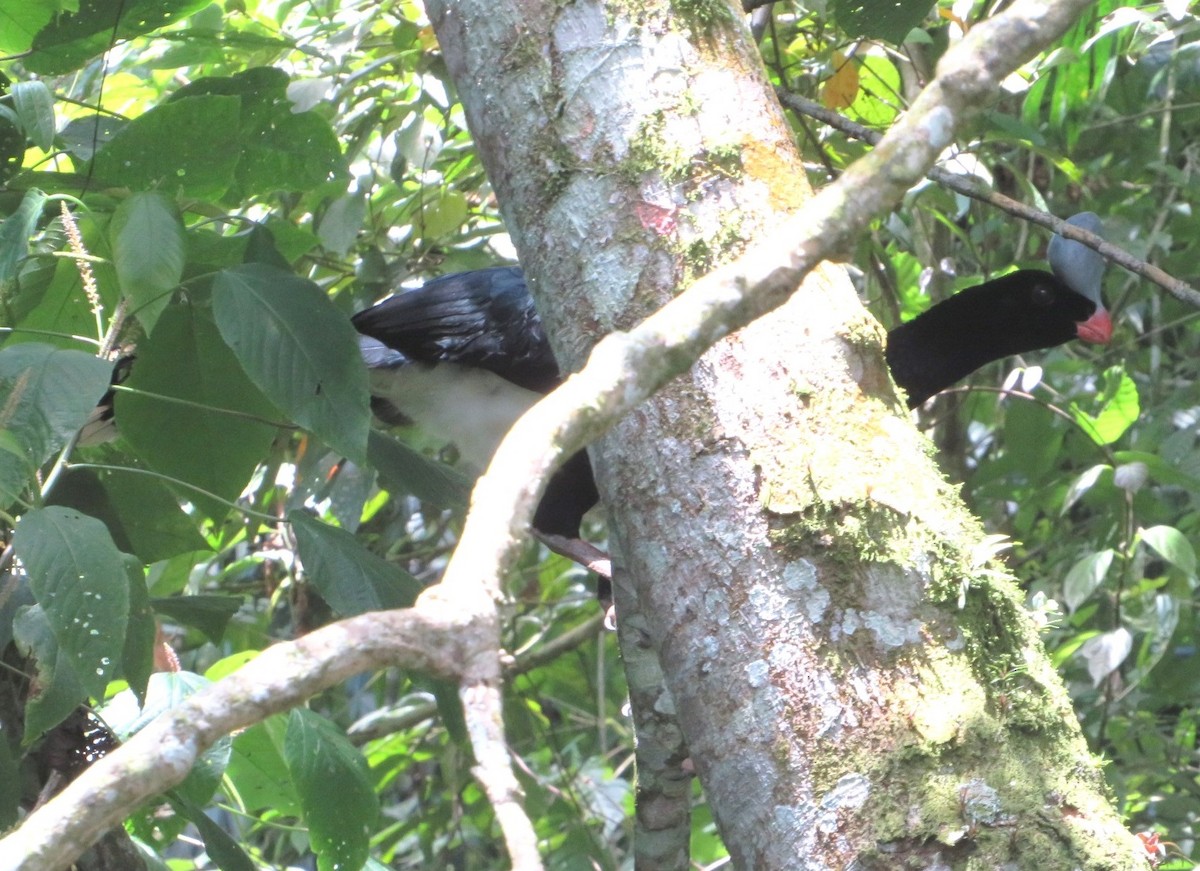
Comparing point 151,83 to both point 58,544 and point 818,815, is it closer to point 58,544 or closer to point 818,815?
Answer: point 58,544

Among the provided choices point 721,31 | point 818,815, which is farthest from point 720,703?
point 721,31

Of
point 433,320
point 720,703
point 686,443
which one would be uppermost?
point 686,443

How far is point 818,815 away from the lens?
1319 millimetres

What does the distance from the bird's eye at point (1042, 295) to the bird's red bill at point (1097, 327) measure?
147mm

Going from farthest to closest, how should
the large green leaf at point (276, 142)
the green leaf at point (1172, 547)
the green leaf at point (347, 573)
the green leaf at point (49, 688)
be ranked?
the green leaf at point (1172, 547) < the large green leaf at point (276, 142) < the green leaf at point (347, 573) < the green leaf at point (49, 688)

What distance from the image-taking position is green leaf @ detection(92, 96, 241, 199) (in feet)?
6.11

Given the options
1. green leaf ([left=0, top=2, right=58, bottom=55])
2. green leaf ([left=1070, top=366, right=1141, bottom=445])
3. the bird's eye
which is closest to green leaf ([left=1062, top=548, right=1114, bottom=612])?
green leaf ([left=1070, top=366, right=1141, bottom=445])

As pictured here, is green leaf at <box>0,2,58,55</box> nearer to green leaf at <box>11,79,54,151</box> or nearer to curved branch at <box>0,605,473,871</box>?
green leaf at <box>11,79,54,151</box>

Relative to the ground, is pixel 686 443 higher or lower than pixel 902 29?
lower

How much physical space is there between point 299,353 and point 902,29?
3.97 ft

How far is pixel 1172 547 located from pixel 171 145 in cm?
211

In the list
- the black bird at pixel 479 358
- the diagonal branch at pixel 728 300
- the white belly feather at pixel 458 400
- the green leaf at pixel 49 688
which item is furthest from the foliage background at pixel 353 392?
the diagonal branch at pixel 728 300

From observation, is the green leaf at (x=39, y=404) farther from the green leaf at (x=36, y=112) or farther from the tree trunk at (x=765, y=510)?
the tree trunk at (x=765, y=510)

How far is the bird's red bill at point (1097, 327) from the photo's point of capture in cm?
355
